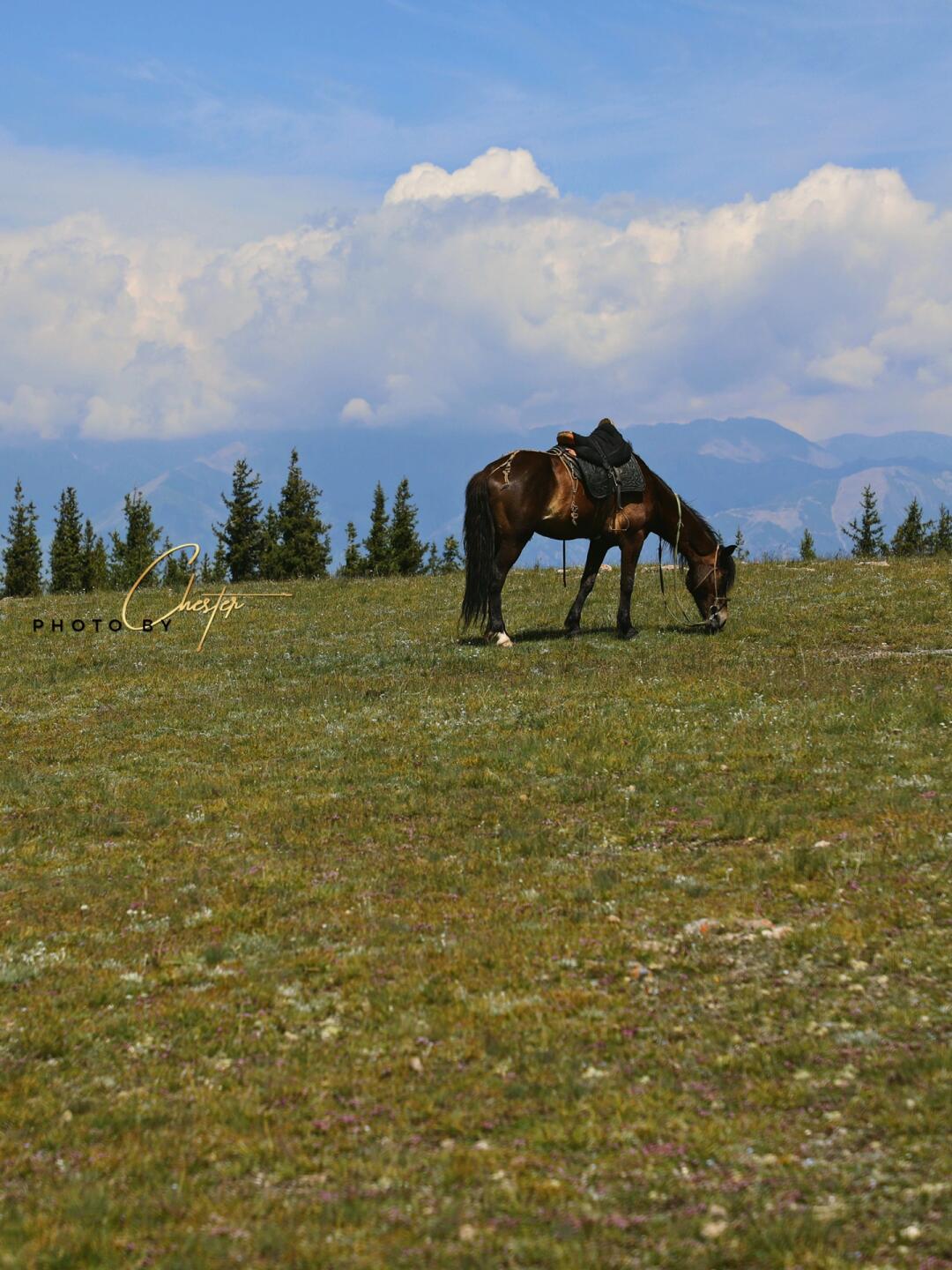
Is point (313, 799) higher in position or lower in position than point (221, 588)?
lower

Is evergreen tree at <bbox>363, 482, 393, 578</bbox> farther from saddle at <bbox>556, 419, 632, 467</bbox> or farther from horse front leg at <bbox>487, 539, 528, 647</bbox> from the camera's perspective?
saddle at <bbox>556, 419, 632, 467</bbox>

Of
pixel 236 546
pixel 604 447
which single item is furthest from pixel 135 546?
pixel 604 447

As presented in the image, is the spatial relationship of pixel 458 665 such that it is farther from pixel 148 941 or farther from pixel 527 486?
pixel 148 941

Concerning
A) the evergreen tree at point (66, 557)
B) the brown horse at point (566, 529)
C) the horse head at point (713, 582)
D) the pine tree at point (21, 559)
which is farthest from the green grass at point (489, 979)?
the evergreen tree at point (66, 557)

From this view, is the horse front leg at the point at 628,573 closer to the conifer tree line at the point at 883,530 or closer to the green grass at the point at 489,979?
the green grass at the point at 489,979

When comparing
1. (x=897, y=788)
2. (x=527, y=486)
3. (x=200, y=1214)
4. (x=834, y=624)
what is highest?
(x=527, y=486)

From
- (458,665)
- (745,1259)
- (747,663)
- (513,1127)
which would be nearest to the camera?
(745,1259)

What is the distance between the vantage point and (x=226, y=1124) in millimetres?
8906

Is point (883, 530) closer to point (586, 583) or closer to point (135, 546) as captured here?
point (135, 546)

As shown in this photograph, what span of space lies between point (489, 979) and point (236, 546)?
303ft

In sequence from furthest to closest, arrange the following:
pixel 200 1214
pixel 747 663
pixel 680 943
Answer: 1. pixel 747 663
2. pixel 680 943
3. pixel 200 1214

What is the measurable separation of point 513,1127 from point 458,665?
19.6 metres

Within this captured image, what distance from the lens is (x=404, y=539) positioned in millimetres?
113125

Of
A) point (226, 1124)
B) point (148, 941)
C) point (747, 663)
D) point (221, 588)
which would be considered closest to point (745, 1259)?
point (226, 1124)
